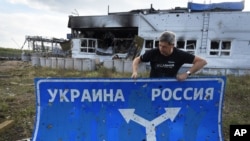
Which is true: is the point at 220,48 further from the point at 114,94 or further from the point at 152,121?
the point at 114,94

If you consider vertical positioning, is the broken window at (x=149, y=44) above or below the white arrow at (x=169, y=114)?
above

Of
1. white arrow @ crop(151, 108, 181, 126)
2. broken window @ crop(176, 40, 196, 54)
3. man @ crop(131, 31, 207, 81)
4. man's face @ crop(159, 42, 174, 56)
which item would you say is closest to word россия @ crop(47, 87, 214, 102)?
white arrow @ crop(151, 108, 181, 126)

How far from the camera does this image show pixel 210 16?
57.4 feet

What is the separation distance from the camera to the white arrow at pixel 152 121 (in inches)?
135

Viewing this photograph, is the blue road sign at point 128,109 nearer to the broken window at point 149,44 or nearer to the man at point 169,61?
the man at point 169,61

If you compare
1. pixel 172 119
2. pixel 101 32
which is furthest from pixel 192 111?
pixel 101 32

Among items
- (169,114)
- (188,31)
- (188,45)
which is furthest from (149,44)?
(169,114)

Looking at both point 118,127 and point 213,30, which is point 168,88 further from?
point 213,30

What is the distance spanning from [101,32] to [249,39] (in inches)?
526

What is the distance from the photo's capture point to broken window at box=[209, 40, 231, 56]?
686 inches

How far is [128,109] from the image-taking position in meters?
3.44

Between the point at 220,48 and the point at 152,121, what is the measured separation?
15752 millimetres

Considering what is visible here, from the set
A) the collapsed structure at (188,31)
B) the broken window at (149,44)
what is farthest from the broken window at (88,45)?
the broken window at (149,44)

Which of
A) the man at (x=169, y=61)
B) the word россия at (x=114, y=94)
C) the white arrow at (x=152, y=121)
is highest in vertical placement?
the man at (x=169, y=61)
